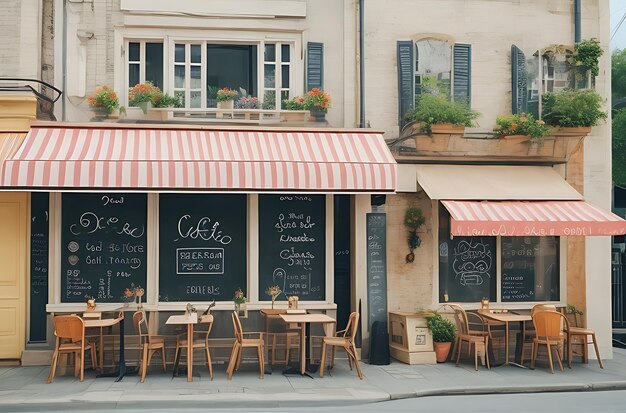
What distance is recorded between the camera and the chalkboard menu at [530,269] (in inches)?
592

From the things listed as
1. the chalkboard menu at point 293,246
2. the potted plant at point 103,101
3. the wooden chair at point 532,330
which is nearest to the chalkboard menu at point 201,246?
the chalkboard menu at point 293,246

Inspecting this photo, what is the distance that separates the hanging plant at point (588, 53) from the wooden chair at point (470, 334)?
16.8ft

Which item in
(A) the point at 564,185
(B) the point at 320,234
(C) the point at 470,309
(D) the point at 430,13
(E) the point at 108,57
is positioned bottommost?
(C) the point at 470,309

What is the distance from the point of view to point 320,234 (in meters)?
14.5

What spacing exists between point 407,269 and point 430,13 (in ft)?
15.9

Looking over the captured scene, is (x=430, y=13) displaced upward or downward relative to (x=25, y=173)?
upward

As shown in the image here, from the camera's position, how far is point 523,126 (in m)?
14.5

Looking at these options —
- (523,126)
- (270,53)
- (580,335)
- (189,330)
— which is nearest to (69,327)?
(189,330)

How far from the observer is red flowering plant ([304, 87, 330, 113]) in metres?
14.3

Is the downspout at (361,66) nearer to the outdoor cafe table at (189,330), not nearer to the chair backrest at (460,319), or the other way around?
the chair backrest at (460,319)

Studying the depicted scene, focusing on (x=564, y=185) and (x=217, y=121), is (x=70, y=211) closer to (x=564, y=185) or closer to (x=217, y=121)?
(x=217, y=121)

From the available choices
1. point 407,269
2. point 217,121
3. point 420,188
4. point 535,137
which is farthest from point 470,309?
point 217,121

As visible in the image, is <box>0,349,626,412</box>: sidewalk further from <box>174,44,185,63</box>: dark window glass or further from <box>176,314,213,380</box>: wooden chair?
<box>174,44,185,63</box>: dark window glass

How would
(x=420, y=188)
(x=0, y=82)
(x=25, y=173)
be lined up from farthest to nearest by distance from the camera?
(x=420, y=188) → (x=0, y=82) → (x=25, y=173)
